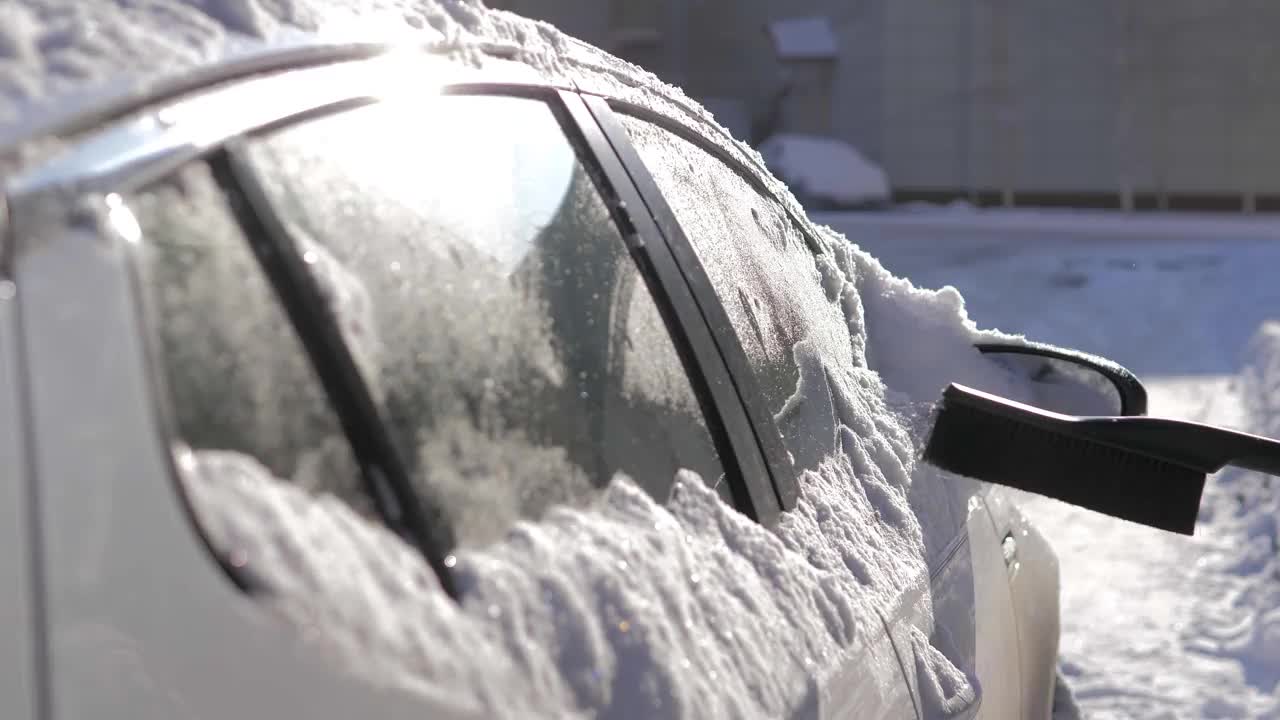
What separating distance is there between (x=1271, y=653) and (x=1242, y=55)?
18708 millimetres

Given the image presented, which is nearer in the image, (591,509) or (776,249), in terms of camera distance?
(591,509)

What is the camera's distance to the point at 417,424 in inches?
49.3

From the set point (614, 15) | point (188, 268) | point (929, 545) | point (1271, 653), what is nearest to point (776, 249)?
point (929, 545)

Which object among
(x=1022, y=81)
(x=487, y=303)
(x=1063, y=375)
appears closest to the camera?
(x=487, y=303)

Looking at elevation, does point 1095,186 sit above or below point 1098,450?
below

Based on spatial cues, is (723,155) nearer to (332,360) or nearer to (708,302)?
(708,302)

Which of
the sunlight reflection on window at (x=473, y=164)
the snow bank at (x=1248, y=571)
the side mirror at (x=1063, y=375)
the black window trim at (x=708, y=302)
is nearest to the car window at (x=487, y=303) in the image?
the sunlight reflection on window at (x=473, y=164)

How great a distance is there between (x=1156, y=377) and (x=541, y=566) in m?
9.74

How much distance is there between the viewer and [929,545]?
2.23 m

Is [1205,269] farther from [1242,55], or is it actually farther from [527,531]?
[527,531]

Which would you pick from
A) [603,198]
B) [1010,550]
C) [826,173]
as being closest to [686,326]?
[603,198]

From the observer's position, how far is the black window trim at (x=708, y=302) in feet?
6.00

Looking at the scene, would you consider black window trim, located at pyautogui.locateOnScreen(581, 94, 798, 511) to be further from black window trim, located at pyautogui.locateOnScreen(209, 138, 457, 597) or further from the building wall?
the building wall

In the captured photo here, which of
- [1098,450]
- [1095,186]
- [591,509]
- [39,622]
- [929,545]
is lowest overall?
[1095,186]
